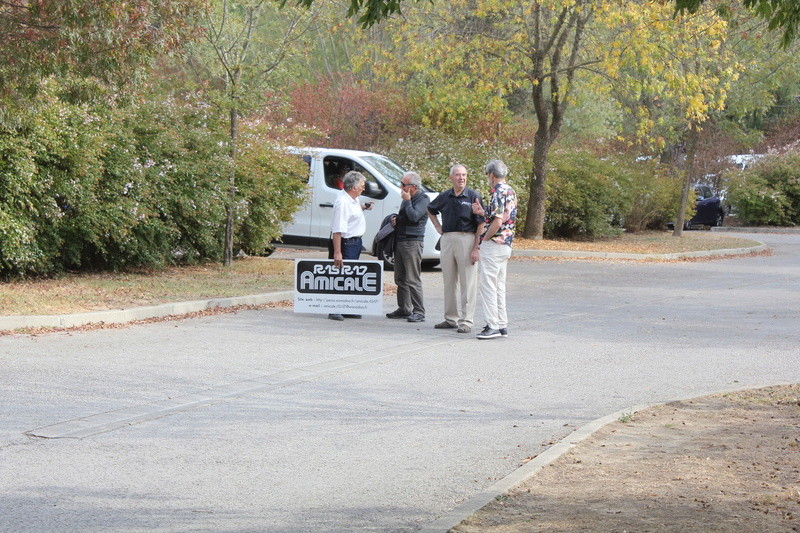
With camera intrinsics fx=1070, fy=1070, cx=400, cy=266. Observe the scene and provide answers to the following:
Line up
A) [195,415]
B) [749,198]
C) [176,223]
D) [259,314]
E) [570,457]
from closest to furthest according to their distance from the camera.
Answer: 1. [570,457]
2. [195,415]
3. [259,314]
4. [176,223]
5. [749,198]

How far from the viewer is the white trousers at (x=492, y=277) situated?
40.0ft

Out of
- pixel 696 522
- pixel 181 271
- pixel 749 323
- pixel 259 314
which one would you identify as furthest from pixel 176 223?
pixel 696 522

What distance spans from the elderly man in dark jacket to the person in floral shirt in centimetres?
149

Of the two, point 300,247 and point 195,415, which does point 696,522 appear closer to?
point 195,415

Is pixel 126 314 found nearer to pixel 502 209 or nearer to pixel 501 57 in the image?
pixel 502 209

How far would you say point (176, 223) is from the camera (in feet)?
57.6

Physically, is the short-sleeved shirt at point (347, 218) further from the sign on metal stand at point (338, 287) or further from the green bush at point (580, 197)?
the green bush at point (580, 197)

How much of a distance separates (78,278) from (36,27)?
427 centimetres

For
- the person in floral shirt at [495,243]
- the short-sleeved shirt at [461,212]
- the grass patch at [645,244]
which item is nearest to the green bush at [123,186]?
the short-sleeved shirt at [461,212]

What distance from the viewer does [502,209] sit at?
39.7 feet

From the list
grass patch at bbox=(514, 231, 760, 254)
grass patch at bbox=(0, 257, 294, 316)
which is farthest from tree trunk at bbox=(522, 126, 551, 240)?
grass patch at bbox=(0, 257, 294, 316)

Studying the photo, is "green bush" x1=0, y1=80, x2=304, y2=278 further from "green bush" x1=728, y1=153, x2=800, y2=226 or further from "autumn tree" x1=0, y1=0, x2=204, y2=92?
"green bush" x1=728, y1=153, x2=800, y2=226

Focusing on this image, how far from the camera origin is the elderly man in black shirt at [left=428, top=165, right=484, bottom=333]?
12.6 metres

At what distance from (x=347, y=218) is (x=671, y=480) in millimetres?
8064
